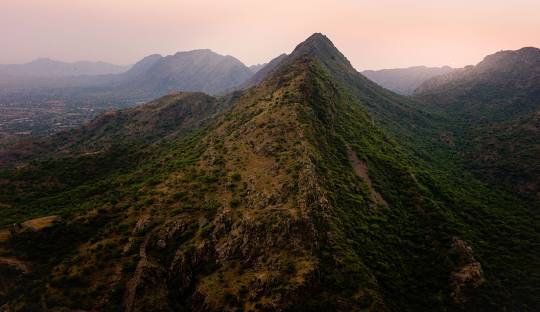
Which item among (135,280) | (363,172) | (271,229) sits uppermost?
(363,172)

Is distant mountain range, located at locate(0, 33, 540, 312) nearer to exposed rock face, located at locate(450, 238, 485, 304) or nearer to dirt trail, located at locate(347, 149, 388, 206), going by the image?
exposed rock face, located at locate(450, 238, 485, 304)

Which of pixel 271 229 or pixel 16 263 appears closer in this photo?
pixel 16 263

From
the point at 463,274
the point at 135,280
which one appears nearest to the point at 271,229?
the point at 135,280

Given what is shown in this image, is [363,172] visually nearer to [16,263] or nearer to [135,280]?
[135,280]

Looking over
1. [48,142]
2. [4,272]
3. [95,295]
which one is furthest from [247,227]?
[48,142]

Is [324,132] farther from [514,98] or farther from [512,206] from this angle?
[514,98]
